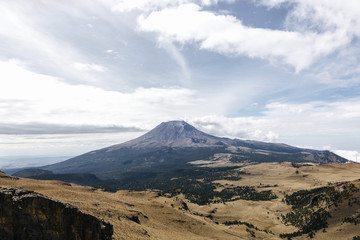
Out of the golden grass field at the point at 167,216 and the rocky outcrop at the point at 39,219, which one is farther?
the golden grass field at the point at 167,216

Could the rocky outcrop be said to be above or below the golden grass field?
above

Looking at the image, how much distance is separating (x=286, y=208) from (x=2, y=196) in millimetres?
84965

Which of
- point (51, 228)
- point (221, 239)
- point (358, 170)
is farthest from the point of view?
point (358, 170)

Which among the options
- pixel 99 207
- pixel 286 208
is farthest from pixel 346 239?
pixel 99 207

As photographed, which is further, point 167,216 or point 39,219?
point 167,216

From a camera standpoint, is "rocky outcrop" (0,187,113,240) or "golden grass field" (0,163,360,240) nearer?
"rocky outcrop" (0,187,113,240)

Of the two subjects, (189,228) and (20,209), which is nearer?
(20,209)

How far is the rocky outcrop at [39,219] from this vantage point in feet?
38.6

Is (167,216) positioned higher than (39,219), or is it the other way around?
(39,219)

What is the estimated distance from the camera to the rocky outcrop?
38.6ft

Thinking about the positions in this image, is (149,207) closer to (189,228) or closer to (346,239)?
(189,228)

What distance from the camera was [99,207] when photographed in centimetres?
3288

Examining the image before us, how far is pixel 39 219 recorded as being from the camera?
12.9 metres

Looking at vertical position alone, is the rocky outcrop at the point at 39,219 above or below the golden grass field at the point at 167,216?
above
